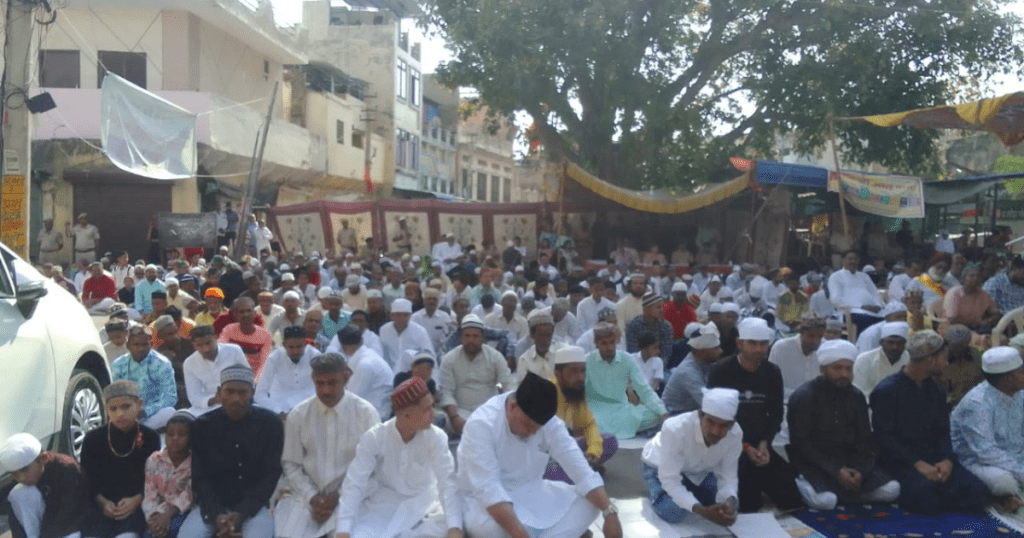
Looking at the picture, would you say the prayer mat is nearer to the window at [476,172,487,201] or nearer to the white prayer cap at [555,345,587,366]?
the white prayer cap at [555,345,587,366]

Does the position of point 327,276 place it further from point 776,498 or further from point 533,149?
point 776,498

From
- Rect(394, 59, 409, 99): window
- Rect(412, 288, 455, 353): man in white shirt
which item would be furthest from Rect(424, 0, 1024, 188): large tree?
Rect(394, 59, 409, 99): window

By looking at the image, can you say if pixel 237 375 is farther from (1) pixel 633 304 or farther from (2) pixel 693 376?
(1) pixel 633 304

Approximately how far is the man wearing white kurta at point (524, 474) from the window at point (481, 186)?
155 ft

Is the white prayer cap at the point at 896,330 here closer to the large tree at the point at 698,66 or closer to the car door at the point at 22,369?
the car door at the point at 22,369

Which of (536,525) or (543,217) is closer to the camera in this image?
(536,525)

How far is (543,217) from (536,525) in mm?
15071

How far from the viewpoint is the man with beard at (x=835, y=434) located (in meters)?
6.13

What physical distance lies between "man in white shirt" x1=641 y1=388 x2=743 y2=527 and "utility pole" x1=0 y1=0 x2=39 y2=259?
747 centimetres

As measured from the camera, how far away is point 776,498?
20.0 feet

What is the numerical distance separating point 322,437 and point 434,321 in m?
4.62

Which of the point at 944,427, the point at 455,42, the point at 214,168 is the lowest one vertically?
the point at 944,427

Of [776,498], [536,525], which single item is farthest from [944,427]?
[536,525]

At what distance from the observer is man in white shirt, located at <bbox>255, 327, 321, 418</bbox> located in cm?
754
